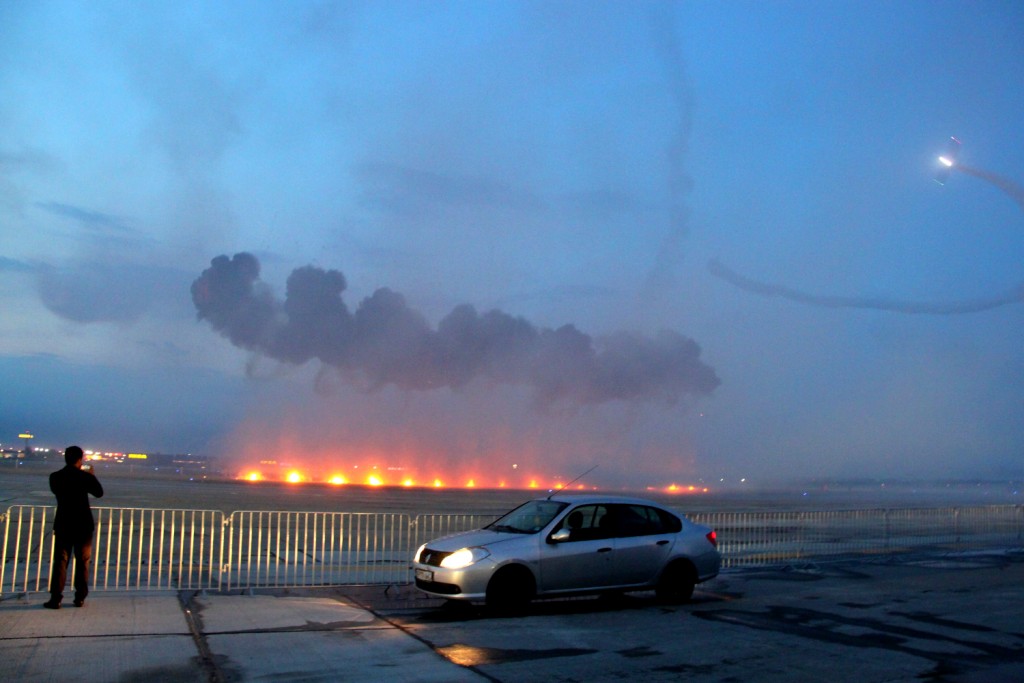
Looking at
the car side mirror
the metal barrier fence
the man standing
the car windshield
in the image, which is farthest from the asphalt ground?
the metal barrier fence

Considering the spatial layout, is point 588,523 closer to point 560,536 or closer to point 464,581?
point 560,536

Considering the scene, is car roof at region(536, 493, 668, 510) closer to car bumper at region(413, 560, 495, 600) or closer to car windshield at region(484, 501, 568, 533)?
car windshield at region(484, 501, 568, 533)

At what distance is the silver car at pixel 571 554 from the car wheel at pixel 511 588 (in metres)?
0.01

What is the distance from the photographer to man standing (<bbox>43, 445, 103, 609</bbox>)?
377 inches

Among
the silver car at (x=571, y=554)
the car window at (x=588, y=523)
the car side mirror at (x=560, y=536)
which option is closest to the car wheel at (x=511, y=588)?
the silver car at (x=571, y=554)

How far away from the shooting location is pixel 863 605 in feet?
38.8

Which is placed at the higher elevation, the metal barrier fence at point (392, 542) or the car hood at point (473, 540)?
the car hood at point (473, 540)

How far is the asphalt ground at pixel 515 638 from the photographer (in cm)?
762

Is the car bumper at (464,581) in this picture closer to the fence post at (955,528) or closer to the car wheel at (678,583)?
the car wheel at (678,583)

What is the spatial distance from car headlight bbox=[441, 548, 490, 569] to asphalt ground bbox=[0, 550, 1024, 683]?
0.63m

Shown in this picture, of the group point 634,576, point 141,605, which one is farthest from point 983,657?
point 141,605

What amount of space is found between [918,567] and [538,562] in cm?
932

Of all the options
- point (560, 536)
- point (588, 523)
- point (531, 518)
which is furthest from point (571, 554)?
point (531, 518)

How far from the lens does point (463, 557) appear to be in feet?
35.2
